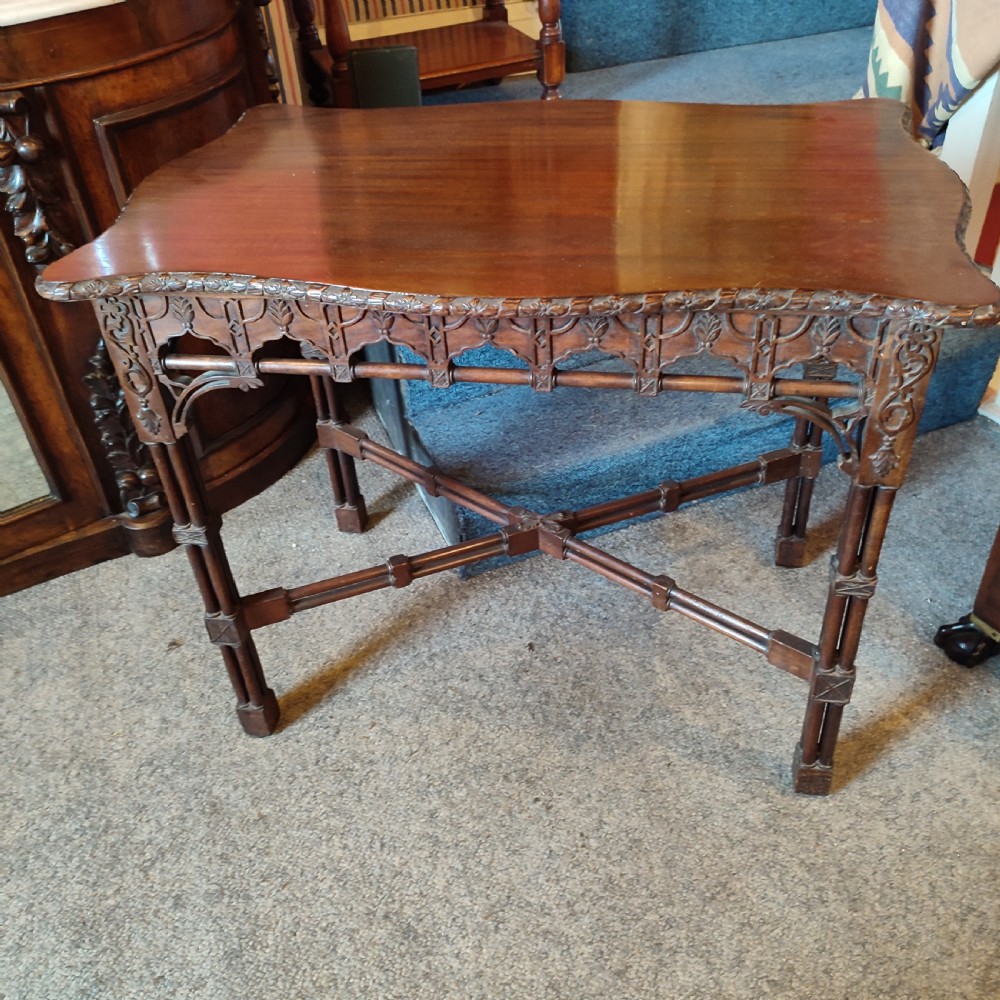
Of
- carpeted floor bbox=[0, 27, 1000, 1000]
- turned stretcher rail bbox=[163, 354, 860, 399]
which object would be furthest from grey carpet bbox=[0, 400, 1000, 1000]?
turned stretcher rail bbox=[163, 354, 860, 399]

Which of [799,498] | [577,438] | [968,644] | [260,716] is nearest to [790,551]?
[799,498]

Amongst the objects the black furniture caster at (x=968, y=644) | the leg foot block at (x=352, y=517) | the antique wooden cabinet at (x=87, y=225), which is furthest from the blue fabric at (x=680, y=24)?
the black furniture caster at (x=968, y=644)

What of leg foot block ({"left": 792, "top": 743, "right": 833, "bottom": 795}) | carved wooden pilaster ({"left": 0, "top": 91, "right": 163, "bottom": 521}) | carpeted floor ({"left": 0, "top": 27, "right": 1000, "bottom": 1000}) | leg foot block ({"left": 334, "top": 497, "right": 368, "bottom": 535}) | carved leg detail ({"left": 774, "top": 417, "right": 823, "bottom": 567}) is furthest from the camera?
leg foot block ({"left": 334, "top": 497, "right": 368, "bottom": 535})

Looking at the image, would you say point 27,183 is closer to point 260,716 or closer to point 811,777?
Answer: point 260,716

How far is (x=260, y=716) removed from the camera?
1.43 metres

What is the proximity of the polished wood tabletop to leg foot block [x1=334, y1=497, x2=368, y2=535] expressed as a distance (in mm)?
698

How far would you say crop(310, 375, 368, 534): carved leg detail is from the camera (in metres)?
1.68

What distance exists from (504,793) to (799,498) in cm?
71

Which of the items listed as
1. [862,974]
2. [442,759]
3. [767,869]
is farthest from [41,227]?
[862,974]

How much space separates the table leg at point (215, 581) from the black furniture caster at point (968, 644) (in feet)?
3.46

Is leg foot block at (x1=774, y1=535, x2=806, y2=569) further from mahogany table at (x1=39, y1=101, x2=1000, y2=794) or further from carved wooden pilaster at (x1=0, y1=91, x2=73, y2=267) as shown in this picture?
carved wooden pilaster at (x1=0, y1=91, x2=73, y2=267)

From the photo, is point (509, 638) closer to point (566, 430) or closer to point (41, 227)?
point (566, 430)

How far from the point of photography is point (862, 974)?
3.64ft

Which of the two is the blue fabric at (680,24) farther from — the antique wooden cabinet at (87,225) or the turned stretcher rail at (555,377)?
the turned stretcher rail at (555,377)
